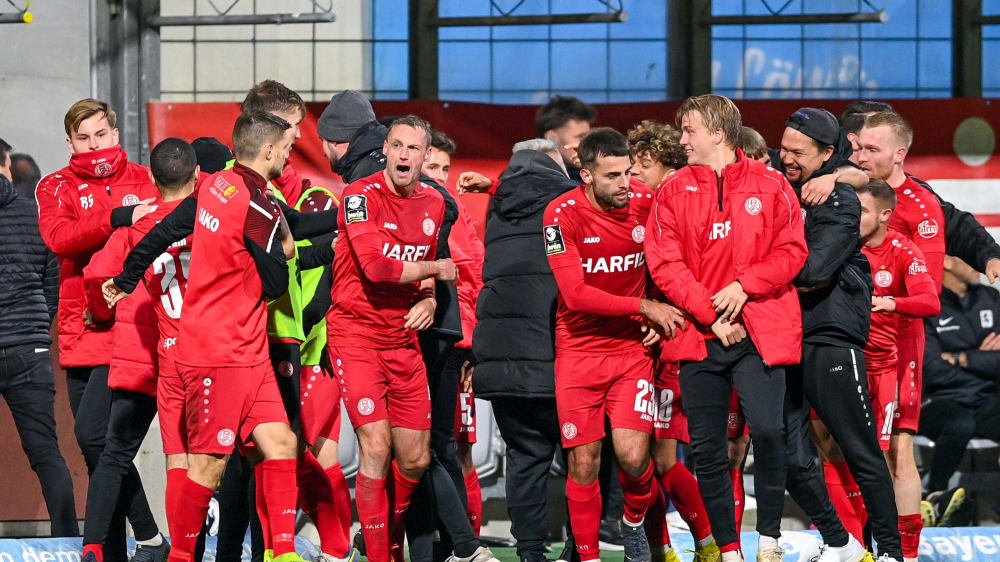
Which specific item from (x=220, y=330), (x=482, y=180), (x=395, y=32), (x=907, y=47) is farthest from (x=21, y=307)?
(x=907, y=47)

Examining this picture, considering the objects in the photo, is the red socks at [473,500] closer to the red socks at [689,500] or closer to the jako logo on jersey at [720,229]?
the red socks at [689,500]

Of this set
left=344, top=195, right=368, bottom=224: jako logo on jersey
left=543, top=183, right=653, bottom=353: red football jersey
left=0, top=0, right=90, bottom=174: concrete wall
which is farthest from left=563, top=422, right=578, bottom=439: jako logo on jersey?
left=0, top=0, right=90, bottom=174: concrete wall

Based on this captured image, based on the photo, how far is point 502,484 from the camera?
8.23 meters

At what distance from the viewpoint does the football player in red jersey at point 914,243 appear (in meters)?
6.07

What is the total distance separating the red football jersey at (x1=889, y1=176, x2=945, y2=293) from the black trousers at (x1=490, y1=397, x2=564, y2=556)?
79.8 inches

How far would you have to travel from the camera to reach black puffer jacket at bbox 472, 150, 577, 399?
565cm

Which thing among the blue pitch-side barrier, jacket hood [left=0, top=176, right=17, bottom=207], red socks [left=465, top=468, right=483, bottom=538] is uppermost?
jacket hood [left=0, top=176, right=17, bottom=207]

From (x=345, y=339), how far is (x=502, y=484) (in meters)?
3.01

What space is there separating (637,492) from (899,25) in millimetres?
5921

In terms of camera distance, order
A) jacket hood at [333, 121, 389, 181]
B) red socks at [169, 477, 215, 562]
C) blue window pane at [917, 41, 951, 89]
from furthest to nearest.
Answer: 1. blue window pane at [917, 41, 951, 89]
2. jacket hood at [333, 121, 389, 181]
3. red socks at [169, 477, 215, 562]

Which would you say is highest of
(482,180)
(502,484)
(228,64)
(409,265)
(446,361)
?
(228,64)

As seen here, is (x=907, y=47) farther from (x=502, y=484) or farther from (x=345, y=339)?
(x=345, y=339)

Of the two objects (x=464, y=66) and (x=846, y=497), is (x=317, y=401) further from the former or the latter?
(x=464, y=66)

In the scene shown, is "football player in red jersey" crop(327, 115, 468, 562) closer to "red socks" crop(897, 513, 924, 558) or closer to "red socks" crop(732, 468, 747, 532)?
"red socks" crop(732, 468, 747, 532)
